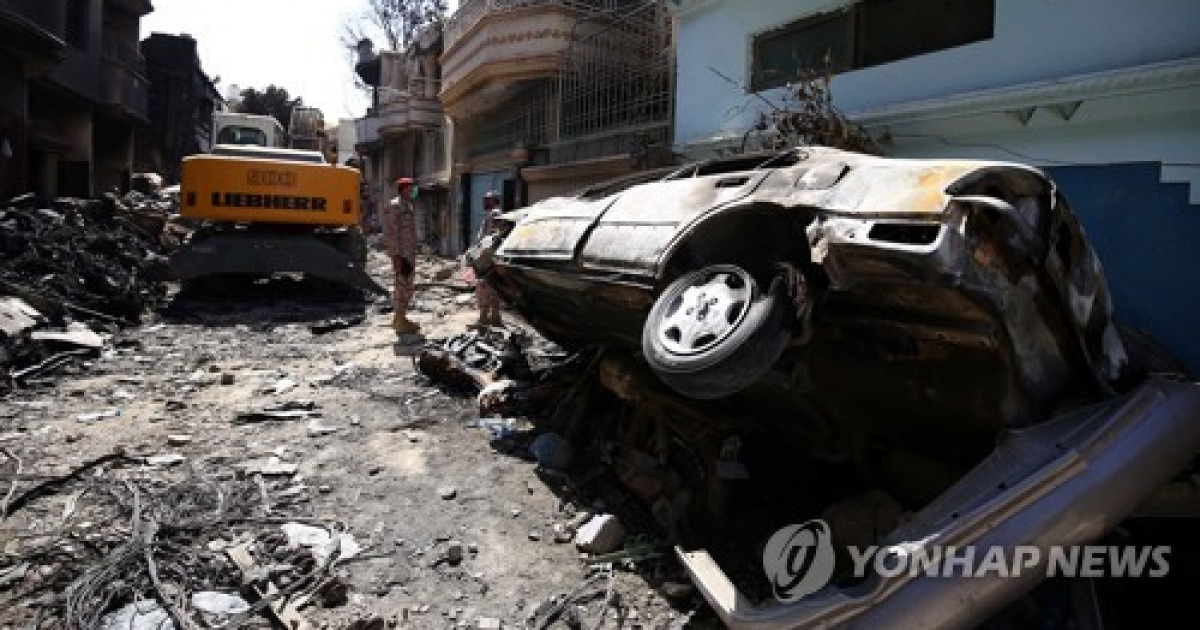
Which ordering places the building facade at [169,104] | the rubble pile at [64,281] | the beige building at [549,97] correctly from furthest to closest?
1. the building facade at [169,104]
2. the beige building at [549,97]
3. the rubble pile at [64,281]

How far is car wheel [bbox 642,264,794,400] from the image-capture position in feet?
7.94

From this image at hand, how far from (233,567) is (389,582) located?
0.65 m

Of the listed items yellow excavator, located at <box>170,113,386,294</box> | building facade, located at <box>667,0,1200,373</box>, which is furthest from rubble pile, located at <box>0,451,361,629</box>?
yellow excavator, located at <box>170,113,386,294</box>

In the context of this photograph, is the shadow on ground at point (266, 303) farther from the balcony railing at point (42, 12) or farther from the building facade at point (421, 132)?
the building facade at point (421, 132)

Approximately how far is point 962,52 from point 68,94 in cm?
1863

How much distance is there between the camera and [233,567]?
3.05 m

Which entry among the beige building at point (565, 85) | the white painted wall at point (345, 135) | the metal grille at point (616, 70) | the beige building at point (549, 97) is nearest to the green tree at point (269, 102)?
the white painted wall at point (345, 135)

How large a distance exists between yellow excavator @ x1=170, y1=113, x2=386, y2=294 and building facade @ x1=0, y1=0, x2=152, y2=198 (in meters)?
4.71

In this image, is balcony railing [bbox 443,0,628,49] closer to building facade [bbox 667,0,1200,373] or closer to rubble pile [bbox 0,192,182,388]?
building facade [bbox 667,0,1200,373]

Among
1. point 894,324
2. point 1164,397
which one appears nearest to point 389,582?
point 894,324

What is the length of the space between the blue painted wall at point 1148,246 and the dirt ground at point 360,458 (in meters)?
4.06

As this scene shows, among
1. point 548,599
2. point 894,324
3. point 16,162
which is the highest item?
point 16,162

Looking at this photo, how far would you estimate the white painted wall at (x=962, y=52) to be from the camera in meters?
4.93

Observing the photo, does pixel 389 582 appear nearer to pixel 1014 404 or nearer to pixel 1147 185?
pixel 1014 404
